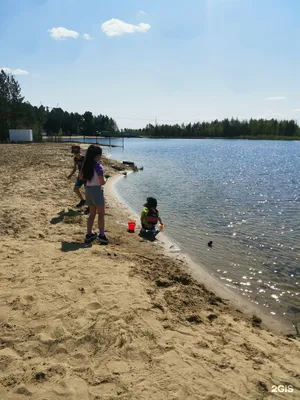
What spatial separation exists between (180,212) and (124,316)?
29.2ft

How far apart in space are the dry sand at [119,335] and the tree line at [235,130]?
147 m

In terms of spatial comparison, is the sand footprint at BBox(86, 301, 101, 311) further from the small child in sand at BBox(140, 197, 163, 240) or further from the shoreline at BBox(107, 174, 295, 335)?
the small child in sand at BBox(140, 197, 163, 240)

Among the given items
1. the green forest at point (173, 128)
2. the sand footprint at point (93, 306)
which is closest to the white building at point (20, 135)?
the green forest at point (173, 128)

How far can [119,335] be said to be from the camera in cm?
393

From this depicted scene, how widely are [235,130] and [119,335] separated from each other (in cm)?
15362

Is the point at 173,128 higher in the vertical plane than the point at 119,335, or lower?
higher

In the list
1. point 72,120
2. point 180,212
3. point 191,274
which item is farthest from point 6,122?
point 72,120

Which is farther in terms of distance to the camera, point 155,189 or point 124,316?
point 155,189

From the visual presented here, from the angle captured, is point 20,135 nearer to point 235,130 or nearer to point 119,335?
point 119,335

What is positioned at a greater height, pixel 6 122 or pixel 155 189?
pixel 6 122

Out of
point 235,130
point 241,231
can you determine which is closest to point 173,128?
point 235,130

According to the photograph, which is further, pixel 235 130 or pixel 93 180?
pixel 235 130

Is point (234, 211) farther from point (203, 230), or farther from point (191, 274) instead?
point (191, 274)

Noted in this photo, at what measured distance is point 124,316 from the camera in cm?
435
